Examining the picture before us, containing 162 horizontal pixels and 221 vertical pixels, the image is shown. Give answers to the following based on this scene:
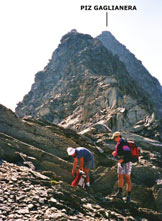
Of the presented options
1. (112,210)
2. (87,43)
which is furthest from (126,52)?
(112,210)

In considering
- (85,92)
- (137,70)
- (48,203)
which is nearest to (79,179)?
(48,203)

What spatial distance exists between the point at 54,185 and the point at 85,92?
64759 millimetres

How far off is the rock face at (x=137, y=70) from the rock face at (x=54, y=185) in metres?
103

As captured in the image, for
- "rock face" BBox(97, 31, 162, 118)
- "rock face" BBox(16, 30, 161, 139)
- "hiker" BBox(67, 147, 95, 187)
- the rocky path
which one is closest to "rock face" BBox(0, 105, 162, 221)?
the rocky path

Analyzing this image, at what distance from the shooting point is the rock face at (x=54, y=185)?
10.3 metres

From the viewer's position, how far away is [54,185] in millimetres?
12953

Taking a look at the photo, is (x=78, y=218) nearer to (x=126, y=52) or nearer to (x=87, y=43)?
(x=87, y=43)

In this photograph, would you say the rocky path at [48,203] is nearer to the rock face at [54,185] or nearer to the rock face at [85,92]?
the rock face at [54,185]

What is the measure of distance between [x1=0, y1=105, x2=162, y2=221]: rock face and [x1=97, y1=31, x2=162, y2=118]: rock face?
103m

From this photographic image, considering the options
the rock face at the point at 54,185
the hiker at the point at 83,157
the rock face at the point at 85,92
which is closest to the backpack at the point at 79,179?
the hiker at the point at 83,157

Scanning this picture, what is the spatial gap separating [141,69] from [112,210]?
142 metres

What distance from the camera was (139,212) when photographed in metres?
12.9

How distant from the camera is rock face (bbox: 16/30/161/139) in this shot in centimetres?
5622

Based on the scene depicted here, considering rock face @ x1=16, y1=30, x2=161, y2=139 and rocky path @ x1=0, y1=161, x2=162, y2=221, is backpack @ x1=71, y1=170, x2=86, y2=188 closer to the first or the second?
rocky path @ x1=0, y1=161, x2=162, y2=221
